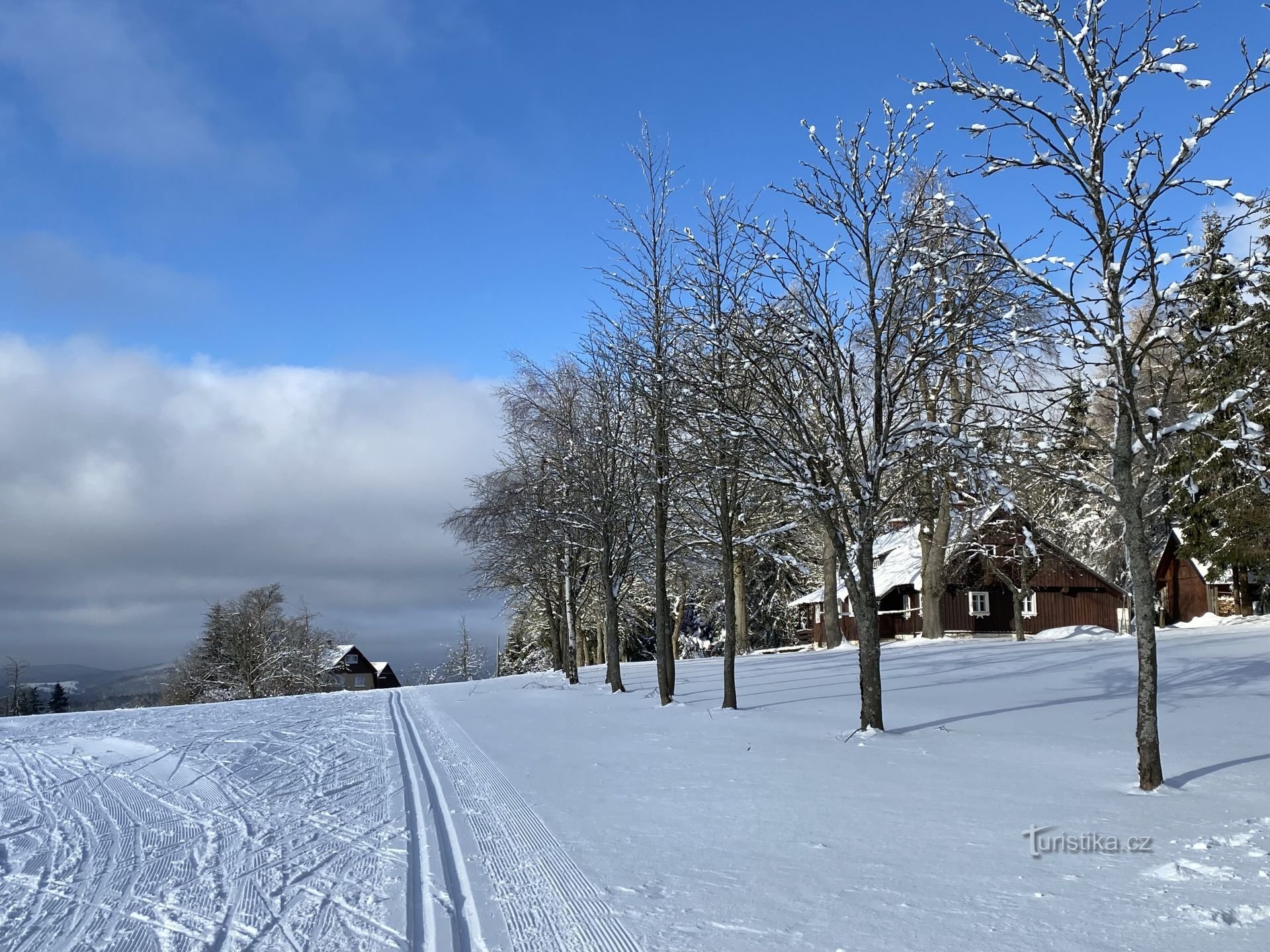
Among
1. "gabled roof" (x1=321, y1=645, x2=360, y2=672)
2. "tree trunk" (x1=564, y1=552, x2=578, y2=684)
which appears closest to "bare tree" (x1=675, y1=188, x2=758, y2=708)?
"tree trunk" (x1=564, y1=552, x2=578, y2=684)

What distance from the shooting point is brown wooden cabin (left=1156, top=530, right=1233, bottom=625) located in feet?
140

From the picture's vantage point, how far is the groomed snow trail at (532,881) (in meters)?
4.41

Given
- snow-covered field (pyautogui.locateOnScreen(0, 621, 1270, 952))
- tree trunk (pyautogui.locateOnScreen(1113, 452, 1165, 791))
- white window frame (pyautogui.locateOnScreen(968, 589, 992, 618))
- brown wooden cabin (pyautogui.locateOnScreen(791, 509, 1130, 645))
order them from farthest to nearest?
white window frame (pyautogui.locateOnScreen(968, 589, 992, 618)), brown wooden cabin (pyautogui.locateOnScreen(791, 509, 1130, 645)), tree trunk (pyautogui.locateOnScreen(1113, 452, 1165, 791)), snow-covered field (pyautogui.locateOnScreen(0, 621, 1270, 952))

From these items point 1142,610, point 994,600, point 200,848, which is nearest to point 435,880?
point 200,848

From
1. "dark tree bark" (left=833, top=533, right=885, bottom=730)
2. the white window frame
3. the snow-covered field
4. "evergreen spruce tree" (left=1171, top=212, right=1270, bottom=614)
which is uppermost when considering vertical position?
"evergreen spruce tree" (left=1171, top=212, right=1270, bottom=614)

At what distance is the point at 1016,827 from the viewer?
6.44 metres

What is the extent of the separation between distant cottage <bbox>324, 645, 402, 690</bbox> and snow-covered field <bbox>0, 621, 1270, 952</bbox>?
203 feet

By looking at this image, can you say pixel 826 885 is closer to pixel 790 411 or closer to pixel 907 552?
pixel 790 411

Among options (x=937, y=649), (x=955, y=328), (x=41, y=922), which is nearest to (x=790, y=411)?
(x=955, y=328)

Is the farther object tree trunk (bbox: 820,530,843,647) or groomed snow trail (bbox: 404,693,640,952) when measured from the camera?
tree trunk (bbox: 820,530,843,647)

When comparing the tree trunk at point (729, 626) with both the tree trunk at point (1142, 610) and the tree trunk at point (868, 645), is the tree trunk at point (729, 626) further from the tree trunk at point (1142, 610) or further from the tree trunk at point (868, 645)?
the tree trunk at point (1142, 610)

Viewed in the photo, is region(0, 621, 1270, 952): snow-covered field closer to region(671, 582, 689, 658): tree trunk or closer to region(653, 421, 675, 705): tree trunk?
region(653, 421, 675, 705): tree trunk

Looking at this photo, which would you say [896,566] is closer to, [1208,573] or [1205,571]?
[1208,573]

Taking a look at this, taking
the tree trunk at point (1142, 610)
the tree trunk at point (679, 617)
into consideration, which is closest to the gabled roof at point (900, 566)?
the tree trunk at point (679, 617)
